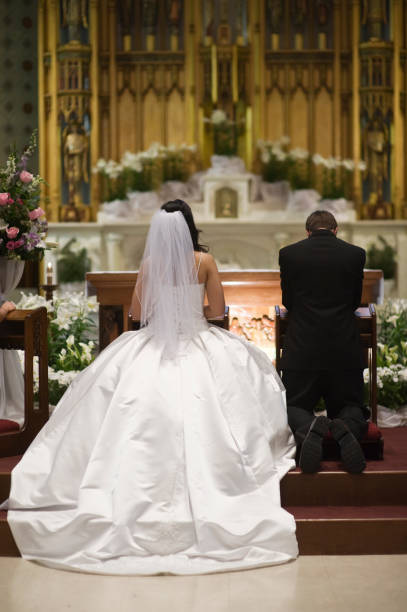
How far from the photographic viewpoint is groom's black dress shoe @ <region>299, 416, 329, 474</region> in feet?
14.5

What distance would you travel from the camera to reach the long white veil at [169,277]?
4.54 meters

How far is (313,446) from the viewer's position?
442 cm

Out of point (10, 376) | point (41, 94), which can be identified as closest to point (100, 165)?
point (41, 94)

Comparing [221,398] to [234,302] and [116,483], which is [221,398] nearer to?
[116,483]

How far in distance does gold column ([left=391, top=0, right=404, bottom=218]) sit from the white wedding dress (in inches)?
265

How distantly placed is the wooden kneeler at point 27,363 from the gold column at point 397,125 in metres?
6.61

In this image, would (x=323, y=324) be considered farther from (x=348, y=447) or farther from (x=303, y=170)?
(x=303, y=170)

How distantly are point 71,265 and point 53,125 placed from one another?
191cm

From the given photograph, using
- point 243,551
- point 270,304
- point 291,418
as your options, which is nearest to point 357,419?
point 291,418

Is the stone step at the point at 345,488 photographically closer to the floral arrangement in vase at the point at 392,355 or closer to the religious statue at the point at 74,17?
the floral arrangement in vase at the point at 392,355

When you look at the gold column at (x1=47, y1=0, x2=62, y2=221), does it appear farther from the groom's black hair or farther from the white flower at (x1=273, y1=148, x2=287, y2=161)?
the groom's black hair

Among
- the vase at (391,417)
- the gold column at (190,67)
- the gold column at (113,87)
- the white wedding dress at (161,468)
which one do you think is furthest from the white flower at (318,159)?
the white wedding dress at (161,468)

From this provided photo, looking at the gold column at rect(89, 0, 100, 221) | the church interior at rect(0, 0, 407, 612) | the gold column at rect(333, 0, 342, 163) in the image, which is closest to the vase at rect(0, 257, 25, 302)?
the church interior at rect(0, 0, 407, 612)

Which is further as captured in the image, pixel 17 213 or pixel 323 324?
pixel 17 213
